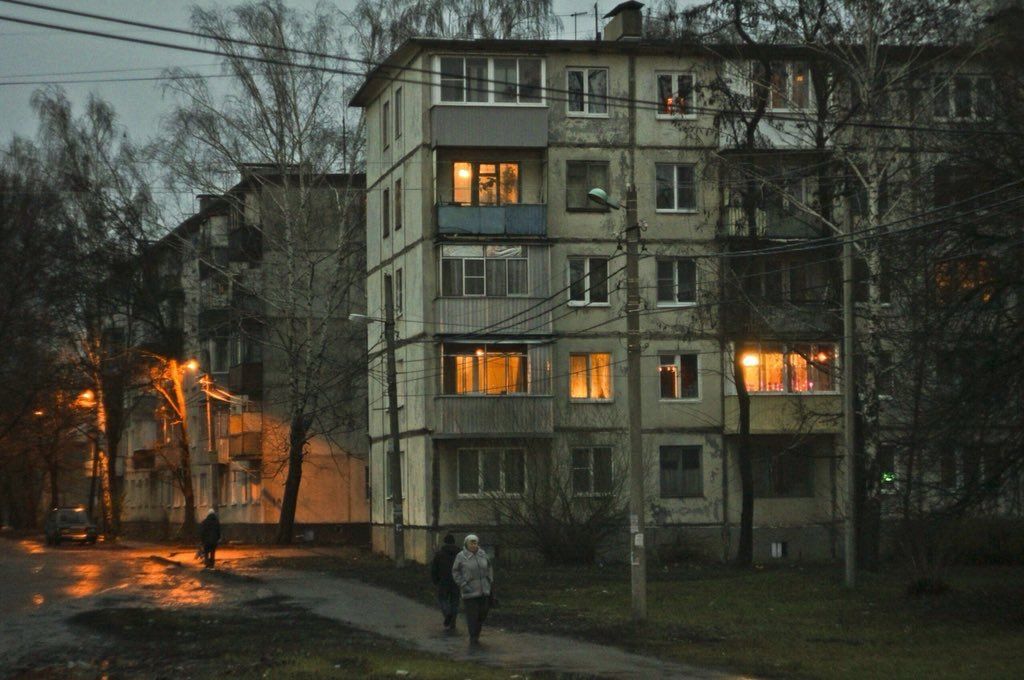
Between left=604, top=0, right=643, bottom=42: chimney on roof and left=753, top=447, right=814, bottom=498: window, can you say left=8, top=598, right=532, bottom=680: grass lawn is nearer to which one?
left=753, top=447, right=814, bottom=498: window

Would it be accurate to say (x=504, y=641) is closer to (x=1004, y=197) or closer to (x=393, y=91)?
(x=1004, y=197)

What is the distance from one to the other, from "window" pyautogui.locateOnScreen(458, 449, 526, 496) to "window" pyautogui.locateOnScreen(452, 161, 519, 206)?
745 centimetres

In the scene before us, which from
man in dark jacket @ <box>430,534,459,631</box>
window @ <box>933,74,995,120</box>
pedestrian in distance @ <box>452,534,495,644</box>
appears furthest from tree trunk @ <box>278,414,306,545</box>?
pedestrian in distance @ <box>452,534,495,644</box>

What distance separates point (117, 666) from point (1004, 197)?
14663 mm

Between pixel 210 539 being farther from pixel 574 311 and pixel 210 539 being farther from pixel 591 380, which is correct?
pixel 574 311

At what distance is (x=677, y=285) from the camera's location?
148 feet

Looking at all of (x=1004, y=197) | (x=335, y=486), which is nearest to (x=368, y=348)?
(x=335, y=486)

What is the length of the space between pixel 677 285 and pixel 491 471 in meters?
8.08

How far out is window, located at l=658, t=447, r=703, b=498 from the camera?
1770 inches

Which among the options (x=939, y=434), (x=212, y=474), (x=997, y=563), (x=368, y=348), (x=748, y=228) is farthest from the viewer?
(x=212, y=474)

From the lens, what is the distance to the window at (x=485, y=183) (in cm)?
4425

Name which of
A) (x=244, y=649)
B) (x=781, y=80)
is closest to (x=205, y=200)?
(x=781, y=80)

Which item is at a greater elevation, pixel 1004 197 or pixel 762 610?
pixel 1004 197

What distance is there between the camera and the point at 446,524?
4338 cm
